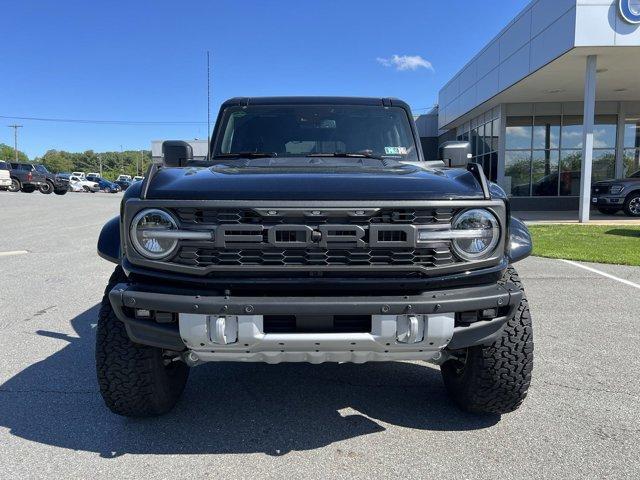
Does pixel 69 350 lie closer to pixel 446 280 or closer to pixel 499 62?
pixel 446 280

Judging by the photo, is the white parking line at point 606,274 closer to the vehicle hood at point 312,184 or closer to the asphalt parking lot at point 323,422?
the asphalt parking lot at point 323,422

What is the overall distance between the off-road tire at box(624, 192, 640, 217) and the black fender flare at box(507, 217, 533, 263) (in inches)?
630

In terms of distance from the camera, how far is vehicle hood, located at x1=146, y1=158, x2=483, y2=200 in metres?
2.34

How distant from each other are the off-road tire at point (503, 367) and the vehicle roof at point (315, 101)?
1.92 m

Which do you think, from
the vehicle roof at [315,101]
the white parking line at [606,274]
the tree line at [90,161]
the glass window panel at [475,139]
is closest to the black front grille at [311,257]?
the vehicle roof at [315,101]

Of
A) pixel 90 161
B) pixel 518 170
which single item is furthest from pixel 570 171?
pixel 90 161

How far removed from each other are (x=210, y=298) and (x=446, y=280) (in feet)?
3.43

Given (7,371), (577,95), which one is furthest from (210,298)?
(577,95)

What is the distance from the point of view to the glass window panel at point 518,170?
20.7m

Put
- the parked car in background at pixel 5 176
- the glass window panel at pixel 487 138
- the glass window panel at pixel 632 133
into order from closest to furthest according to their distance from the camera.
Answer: the glass window panel at pixel 632 133 < the glass window panel at pixel 487 138 < the parked car in background at pixel 5 176

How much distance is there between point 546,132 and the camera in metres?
20.5

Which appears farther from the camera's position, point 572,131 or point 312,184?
point 572,131

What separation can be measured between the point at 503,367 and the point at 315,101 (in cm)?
243

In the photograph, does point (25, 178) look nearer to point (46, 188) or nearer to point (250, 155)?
point (46, 188)
